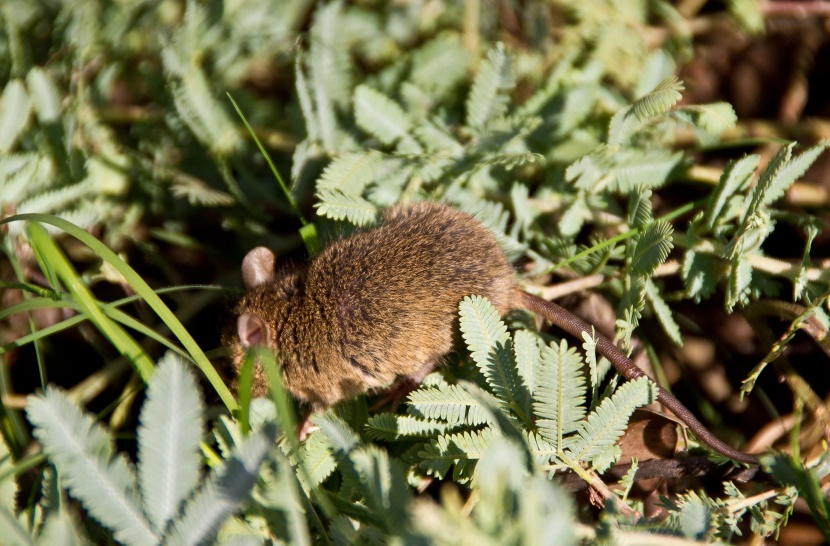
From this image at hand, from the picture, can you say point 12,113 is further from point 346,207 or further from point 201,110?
point 346,207

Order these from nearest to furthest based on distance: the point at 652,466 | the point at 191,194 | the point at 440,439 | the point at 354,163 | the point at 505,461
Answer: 1. the point at 505,461
2. the point at 440,439
3. the point at 652,466
4. the point at 354,163
5. the point at 191,194

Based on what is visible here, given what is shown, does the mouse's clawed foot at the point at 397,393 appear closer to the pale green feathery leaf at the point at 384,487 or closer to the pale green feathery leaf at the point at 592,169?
the pale green feathery leaf at the point at 384,487

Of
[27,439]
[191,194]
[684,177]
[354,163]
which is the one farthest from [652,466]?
[27,439]

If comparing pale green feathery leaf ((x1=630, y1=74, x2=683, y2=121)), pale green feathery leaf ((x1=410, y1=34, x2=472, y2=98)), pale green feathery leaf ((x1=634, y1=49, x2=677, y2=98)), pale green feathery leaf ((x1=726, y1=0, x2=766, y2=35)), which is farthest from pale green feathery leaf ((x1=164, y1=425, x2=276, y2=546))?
pale green feathery leaf ((x1=726, y1=0, x2=766, y2=35))

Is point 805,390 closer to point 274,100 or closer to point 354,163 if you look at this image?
point 354,163

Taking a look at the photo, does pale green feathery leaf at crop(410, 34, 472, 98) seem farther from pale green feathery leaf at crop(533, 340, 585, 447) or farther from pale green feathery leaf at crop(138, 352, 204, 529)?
pale green feathery leaf at crop(138, 352, 204, 529)

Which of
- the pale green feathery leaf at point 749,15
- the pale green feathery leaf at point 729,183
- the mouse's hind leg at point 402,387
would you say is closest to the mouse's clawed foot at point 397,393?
the mouse's hind leg at point 402,387

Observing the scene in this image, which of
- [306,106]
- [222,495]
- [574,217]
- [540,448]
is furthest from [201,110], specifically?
[540,448]
